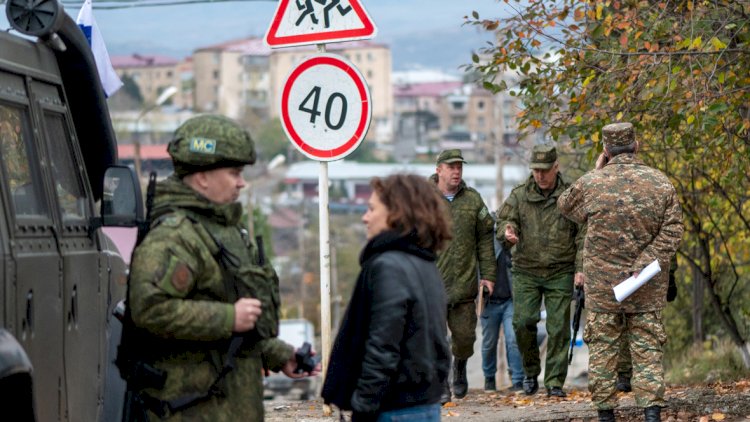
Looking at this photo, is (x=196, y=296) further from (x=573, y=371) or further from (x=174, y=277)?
(x=573, y=371)

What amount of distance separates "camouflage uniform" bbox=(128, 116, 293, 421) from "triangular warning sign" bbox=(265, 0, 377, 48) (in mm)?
4559

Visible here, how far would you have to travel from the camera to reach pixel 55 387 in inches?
238

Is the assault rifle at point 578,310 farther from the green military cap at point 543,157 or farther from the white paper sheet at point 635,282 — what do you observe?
A: the white paper sheet at point 635,282

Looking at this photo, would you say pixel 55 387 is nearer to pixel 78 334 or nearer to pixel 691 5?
pixel 78 334

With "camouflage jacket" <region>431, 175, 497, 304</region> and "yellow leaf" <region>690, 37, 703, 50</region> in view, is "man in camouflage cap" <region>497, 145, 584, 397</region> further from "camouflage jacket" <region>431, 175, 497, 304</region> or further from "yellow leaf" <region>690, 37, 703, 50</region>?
"yellow leaf" <region>690, 37, 703, 50</region>

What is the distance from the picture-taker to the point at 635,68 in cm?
1160

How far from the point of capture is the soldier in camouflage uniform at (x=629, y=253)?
9367 millimetres

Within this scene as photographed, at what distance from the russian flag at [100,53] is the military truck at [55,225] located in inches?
122

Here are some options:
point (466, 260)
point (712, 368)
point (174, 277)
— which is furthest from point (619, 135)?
point (712, 368)

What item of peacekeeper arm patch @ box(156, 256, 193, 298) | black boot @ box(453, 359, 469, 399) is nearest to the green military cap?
black boot @ box(453, 359, 469, 399)

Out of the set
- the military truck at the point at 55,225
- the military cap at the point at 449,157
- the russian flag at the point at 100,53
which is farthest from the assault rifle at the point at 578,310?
the military truck at the point at 55,225

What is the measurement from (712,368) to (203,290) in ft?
44.1

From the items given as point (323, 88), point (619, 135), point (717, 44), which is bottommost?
point (619, 135)

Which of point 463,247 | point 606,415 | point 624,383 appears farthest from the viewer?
point 624,383
